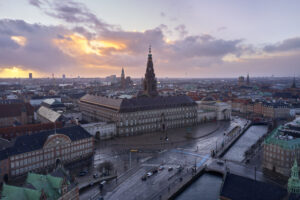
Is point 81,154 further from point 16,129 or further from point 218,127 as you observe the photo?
point 218,127

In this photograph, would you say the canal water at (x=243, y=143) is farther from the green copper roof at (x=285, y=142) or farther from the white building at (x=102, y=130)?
the white building at (x=102, y=130)

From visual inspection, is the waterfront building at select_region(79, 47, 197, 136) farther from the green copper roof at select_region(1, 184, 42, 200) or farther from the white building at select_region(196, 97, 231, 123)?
the green copper roof at select_region(1, 184, 42, 200)

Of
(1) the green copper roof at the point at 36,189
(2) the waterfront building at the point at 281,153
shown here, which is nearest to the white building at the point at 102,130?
(1) the green copper roof at the point at 36,189

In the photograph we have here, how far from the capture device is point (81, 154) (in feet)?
245

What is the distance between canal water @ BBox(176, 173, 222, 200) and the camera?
5516 centimetres

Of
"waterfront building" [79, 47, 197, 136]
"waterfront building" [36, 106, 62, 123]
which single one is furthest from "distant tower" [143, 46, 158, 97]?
"waterfront building" [36, 106, 62, 123]

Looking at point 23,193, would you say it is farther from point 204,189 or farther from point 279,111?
point 279,111

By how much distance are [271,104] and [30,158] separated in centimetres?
Answer: 14136

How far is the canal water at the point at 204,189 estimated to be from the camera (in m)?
55.2

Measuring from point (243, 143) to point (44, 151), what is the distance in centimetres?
7363

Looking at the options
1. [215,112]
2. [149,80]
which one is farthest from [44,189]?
[215,112]

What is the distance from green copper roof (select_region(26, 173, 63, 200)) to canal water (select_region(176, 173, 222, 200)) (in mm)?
27357

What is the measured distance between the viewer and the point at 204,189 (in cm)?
5884

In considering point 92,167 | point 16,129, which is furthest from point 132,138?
point 16,129
